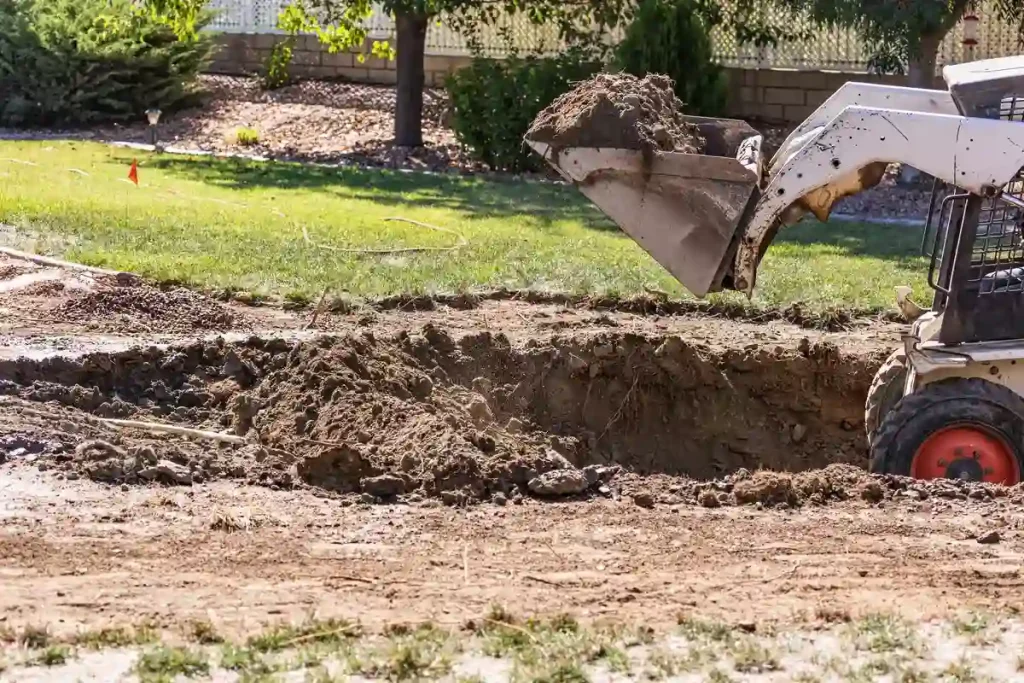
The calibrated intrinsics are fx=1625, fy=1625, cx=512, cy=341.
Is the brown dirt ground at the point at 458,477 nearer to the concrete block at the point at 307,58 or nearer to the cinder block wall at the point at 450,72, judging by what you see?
the cinder block wall at the point at 450,72

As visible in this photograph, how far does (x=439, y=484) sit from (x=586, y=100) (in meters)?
2.16

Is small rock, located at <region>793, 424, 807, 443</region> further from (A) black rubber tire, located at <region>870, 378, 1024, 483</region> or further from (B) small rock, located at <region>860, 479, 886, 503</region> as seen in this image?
(B) small rock, located at <region>860, 479, 886, 503</region>

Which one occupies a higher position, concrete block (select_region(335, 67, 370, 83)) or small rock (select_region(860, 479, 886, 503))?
concrete block (select_region(335, 67, 370, 83))

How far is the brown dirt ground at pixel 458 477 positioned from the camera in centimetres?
612

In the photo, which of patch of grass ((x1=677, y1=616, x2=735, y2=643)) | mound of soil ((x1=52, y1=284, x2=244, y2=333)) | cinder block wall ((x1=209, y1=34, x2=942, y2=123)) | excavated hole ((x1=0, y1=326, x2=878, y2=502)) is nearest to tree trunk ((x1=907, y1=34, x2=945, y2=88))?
cinder block wall ((x1=209, y1=34, x2=942, y2=123))

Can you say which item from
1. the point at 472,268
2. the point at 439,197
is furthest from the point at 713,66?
the point at 472,268

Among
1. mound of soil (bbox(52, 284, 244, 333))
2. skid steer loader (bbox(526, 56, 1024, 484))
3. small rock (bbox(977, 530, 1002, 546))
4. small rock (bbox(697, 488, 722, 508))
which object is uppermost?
skid steer loader (bbox(526, 56, 1024, 484))

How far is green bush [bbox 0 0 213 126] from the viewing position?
25500 mm

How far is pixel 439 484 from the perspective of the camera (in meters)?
7.80

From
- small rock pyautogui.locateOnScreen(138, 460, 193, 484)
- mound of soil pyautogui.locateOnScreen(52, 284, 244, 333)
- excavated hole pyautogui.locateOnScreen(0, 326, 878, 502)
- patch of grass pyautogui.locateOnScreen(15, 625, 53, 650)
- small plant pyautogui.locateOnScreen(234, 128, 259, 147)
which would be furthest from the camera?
small plant pyautogui.locateOnScreen(234, 128, 259, 147)

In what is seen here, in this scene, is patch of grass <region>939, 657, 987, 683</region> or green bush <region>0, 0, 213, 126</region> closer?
patch of grass <region>939, 657, 987, 683</region>

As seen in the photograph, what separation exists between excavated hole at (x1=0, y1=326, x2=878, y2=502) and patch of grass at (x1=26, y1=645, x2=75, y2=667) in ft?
8.02

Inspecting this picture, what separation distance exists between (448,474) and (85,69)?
1944cm

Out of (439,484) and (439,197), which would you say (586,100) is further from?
(439,197)
